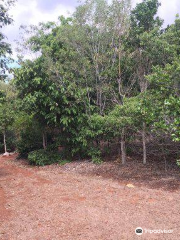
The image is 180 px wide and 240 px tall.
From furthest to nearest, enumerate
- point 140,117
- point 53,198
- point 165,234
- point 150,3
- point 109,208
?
1. point 150,3
2. point 140,117
3. point 53,198
4. point 109,208
5. point 165,234

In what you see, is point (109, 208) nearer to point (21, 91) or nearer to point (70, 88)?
point (70, 88)

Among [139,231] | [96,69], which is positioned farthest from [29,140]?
[139,231]

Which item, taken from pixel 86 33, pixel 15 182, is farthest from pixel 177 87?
pixel 15 182

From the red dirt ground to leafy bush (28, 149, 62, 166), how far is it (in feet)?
4.94

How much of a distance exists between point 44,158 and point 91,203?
4.86 m

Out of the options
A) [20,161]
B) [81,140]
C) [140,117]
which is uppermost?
[140,117]

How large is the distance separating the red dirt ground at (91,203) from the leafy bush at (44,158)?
1506 millimetres

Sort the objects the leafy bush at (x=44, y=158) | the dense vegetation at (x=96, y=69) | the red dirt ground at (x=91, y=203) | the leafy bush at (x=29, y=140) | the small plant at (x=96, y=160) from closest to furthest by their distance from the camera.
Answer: the red dirt ground at (x=91, y=203) < the dense vegetation at (x=96, y=69) < the small plant at (x=96, y=160) < the leafy bush at (x=44, y=158) < the leafy bush at (x=29, y=140)

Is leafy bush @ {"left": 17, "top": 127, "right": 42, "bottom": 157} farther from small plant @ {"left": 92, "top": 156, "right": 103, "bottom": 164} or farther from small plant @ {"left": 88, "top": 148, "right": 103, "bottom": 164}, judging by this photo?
small plant @ {"left": 92, "top": 156, "right": 103, "bottom": 164}

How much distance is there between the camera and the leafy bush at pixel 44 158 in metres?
9.15

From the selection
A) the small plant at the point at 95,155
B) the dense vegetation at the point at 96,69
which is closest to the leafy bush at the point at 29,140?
the dense vegetation at the point at 96,69

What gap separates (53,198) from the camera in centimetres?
509

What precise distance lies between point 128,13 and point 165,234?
655cm

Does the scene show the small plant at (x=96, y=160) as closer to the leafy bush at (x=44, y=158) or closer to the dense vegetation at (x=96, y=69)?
the dense vegetation at (x=96, y=69)
